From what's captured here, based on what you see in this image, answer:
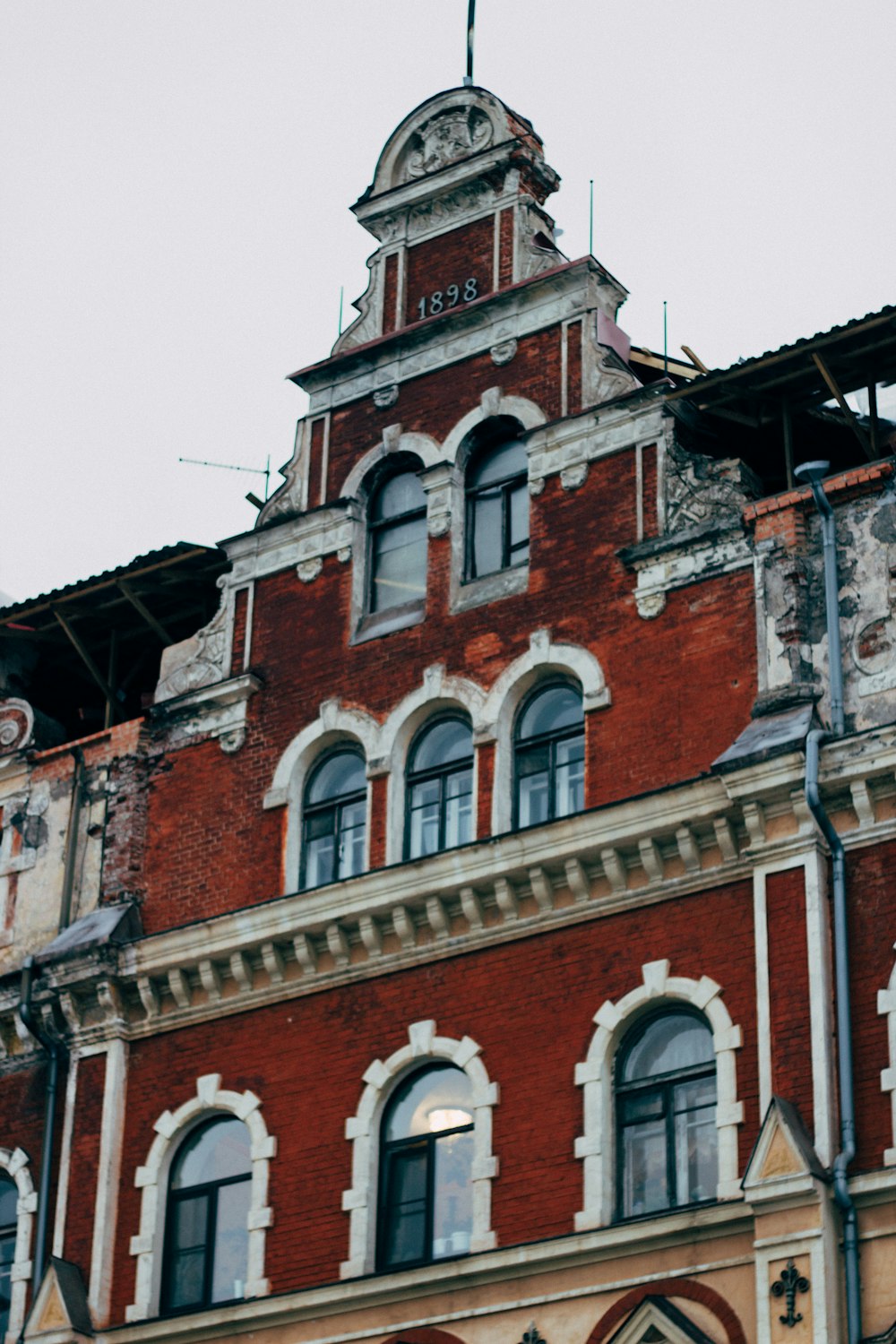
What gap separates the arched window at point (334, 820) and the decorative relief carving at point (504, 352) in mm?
4767

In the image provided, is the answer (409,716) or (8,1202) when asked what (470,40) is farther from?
(8,1202)

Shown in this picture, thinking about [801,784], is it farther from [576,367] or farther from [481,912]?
[576,367]

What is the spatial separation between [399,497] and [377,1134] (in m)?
7.74

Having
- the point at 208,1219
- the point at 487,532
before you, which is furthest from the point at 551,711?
the point at 208,1219

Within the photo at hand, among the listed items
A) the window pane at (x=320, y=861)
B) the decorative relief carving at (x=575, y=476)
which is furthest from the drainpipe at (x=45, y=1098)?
the decorative relief carving at (x=575, y=476)

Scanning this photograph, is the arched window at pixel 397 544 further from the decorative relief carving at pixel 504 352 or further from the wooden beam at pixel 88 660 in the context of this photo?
the wooden beam at pixel 88 660

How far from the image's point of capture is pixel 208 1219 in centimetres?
2975

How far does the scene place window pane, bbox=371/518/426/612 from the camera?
3178 cm

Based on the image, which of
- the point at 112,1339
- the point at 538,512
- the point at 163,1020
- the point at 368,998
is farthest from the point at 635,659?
the point at 112,1339

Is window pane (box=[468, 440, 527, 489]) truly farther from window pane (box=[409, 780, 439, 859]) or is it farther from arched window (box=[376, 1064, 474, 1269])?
arched window (box=[376, 1064, 474, 1269])

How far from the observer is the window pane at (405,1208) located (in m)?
28.0

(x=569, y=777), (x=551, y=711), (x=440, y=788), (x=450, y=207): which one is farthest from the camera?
(x=450, y=207)

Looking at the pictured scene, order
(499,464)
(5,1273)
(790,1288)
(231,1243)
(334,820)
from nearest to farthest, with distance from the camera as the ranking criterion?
(790,1288), (231,1243), (334,820), (5,1273), (499,464)

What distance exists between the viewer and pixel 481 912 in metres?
28.8
